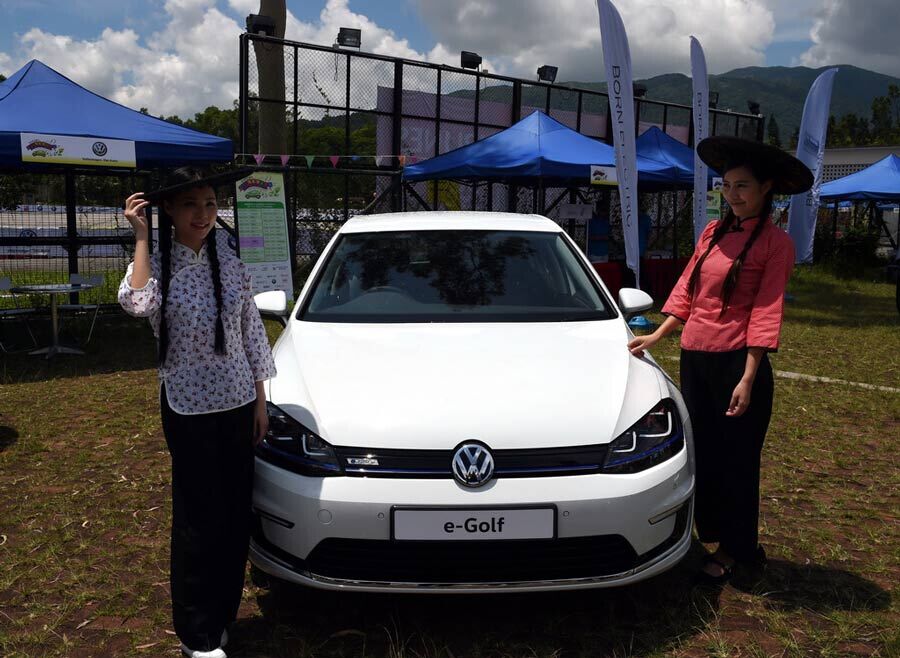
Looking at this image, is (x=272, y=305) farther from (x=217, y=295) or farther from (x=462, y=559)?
(x=462, y=559)

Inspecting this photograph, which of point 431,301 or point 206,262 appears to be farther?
point 431,301

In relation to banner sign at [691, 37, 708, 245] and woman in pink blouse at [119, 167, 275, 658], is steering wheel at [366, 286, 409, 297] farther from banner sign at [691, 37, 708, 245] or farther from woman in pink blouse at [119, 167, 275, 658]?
banner sign at [691, 37, 708, 245]

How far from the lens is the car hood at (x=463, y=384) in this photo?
8.50 feet

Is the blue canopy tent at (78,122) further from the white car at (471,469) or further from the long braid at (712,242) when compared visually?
the long braid at (712,242)

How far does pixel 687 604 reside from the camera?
305 centimetres

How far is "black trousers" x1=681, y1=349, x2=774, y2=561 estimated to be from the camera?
9.97ft

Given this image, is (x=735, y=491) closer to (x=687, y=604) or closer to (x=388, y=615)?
(x=687, y=604)

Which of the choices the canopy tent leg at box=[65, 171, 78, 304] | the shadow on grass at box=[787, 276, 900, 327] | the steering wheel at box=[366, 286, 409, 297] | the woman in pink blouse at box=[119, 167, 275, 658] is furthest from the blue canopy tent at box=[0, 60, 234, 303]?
the shadow on grass at box=[787, 276, 900, 327]

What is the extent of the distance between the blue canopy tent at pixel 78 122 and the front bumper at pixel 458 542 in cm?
648

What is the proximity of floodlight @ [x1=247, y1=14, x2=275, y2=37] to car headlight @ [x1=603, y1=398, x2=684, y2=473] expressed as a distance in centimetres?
1137

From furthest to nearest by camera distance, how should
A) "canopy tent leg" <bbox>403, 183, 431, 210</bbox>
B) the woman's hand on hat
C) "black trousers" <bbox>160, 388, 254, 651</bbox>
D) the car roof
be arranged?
1. "canopy tent leg" <bbox>403, 183, 431, 210</bbox>
2. the car roof
3. "black trousers" <bbox>160, 388, 254, 651</bbox>
4. the woman's hand on hat

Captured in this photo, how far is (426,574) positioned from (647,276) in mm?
11560

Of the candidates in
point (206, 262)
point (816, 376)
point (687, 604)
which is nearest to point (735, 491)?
point (687, 604)

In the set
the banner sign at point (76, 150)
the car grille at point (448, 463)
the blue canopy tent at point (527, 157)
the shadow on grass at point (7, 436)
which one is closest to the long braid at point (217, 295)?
the car grille at point (448, 463)
